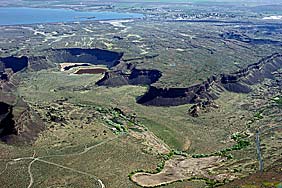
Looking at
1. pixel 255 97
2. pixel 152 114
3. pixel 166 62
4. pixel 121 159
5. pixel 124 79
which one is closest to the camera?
pixel 121 159

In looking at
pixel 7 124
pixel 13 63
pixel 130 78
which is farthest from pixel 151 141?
pixel 13 63

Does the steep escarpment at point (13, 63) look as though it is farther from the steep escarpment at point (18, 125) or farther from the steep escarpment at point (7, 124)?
the steep escarpment at point (7, 124)

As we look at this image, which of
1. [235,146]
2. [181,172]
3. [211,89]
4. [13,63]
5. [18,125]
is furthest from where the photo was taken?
[13,63]

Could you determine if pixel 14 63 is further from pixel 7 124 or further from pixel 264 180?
pixel 264 180

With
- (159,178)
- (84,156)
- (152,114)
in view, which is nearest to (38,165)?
(84,156)

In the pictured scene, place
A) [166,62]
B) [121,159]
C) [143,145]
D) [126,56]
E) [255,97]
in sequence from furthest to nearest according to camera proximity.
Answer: [126,56] < [166,62] < [255,97] < [143,145] < [121,159]

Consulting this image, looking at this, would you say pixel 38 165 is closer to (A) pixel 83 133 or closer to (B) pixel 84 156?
(B) pixel 84 156

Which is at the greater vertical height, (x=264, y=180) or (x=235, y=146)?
(x=264, y=180)

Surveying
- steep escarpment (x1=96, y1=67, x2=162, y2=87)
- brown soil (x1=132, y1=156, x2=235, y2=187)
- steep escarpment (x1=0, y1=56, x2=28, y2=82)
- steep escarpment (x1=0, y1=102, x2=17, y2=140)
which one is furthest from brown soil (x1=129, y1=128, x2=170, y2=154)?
steep escarpment (x1=0, y1=56, x2=28, y2=82)
